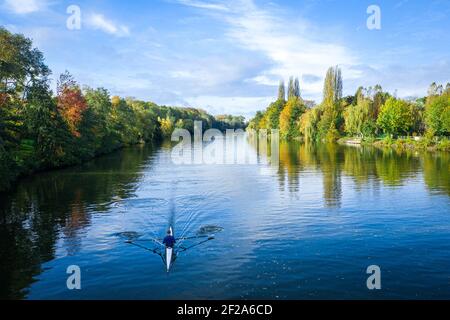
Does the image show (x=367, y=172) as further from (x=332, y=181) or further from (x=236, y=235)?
(x=236, y=235)

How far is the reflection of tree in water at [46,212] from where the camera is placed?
23047 mm

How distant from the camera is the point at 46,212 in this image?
36.0 m

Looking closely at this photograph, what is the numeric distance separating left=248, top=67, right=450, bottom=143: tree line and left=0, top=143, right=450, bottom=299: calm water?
185 ft

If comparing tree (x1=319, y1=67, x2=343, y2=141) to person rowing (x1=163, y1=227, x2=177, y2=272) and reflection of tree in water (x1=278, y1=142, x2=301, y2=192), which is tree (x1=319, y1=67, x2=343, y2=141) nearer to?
reflection of tree in water (x1=278, y1=142, x2=301, y2=192)

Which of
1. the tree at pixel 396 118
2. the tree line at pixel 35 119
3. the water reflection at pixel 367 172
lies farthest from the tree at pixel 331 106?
the tree line at pixel 35 119

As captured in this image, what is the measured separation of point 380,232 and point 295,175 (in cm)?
2795

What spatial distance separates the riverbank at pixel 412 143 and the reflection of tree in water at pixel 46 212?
63933 millimetres

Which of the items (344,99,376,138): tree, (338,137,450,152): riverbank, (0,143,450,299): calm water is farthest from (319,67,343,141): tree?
(0,143,450,299): calm water

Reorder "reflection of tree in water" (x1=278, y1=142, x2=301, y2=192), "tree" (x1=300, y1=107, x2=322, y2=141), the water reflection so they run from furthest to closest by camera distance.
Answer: "tree" (x1=300, y1=107, x2=322, y2=141), "reflection of tree in water" (x1=278, y1=142, x2=301, y2=192), the water reflection

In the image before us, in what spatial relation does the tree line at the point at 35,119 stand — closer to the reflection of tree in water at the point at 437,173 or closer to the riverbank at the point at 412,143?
the reflection of tree in water at the point at 437,173

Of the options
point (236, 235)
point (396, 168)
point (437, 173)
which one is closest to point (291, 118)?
point (396, 168)

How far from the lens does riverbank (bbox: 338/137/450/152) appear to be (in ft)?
304
